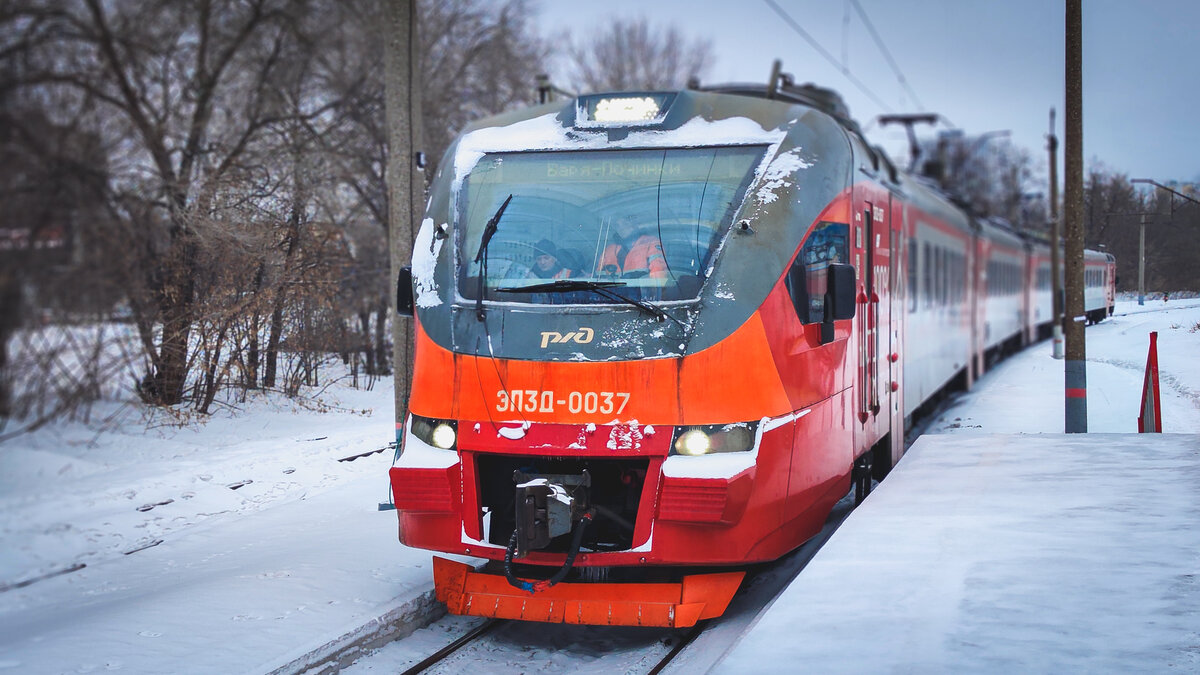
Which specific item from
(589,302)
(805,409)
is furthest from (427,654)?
(805,409)

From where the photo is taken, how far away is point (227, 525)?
26.6 feet

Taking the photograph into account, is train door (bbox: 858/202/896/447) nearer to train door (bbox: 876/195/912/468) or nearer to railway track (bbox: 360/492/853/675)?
train door (bbox: 876/195/912/468)

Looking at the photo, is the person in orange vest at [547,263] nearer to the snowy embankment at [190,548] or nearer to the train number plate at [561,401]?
the train number plate at [561,401]

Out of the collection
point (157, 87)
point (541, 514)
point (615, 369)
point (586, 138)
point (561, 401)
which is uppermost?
point (586, 138)

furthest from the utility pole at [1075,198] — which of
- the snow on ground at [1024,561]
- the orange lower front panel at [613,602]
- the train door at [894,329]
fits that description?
the orange lower front panel at [613,602]

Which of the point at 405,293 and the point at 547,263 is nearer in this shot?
the point at 547,263

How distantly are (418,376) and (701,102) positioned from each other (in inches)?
100

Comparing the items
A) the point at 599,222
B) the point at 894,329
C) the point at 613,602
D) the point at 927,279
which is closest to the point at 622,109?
the point at 599,222

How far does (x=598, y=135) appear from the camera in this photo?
6.81 meters

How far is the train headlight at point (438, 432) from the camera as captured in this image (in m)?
6.08

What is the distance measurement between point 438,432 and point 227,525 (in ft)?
9.45

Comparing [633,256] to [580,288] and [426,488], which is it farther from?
[426,488]

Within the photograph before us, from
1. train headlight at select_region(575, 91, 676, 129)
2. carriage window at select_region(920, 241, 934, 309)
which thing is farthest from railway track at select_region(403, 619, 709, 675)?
carriage window at select_region(920, 241, 934, 309)

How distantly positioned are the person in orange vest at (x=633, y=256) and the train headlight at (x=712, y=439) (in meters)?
0.96
